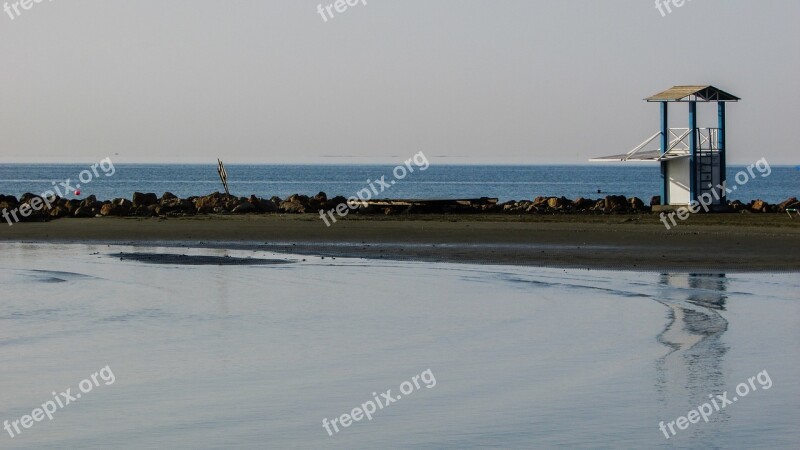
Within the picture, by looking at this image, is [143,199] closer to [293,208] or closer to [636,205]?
[293,208]

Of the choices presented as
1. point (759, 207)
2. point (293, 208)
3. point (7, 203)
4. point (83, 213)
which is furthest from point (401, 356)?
point (7, 203)

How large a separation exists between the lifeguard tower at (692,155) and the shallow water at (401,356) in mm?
18891

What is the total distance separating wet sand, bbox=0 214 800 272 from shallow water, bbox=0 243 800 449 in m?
3.59

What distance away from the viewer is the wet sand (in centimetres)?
2736

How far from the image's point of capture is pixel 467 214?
43.4m

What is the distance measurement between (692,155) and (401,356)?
29.6 m

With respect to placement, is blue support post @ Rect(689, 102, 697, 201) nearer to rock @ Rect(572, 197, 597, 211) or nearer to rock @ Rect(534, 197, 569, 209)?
rock @ Rect(572, 197, 597, 211)

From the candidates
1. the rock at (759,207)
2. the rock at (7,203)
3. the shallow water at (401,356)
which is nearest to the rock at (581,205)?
the rock at (759,207)

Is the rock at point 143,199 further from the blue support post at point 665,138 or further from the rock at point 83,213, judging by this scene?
the blue support post at point 665,138

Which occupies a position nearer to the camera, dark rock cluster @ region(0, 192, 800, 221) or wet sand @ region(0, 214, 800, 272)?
wet sand @ region(0, 214, 800, 272)

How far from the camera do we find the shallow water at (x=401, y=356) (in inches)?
405

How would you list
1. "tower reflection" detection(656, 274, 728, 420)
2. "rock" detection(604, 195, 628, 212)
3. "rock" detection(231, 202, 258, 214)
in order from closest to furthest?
"tower reflection" detection(656, 274, 728, 420) → "rock" detection(231, 202, 258, 214) → "rock" detection(604, 195, 628, 212)

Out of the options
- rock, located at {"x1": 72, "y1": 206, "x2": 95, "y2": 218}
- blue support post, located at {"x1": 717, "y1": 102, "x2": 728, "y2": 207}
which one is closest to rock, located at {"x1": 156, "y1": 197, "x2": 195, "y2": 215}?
rock, located at {"x1": 72, "y1": 206, "x2": 95, "y2": 218}

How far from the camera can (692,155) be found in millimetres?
41906
